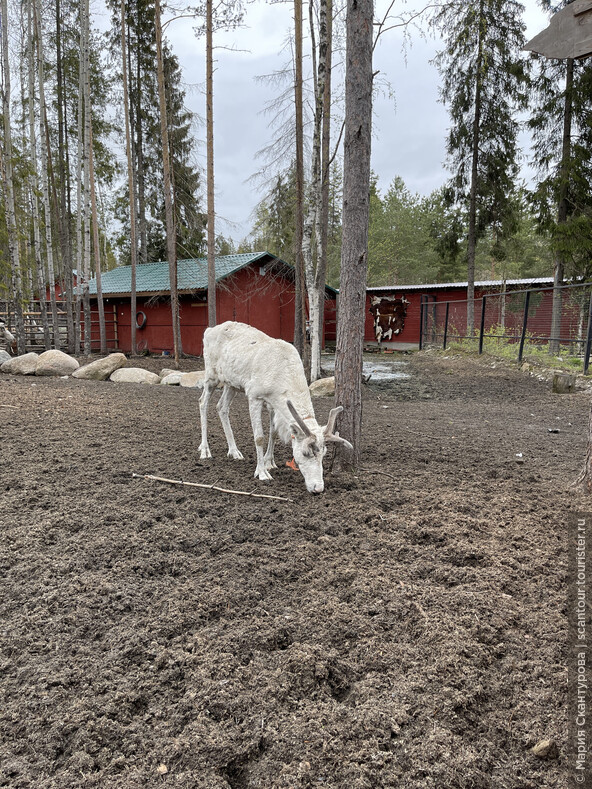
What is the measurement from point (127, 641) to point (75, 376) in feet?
37.6

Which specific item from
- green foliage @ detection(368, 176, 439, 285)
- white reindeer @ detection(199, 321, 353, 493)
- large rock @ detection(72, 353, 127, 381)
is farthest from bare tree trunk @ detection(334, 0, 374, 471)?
green foliage @ detection(368, 176, 439, 285)

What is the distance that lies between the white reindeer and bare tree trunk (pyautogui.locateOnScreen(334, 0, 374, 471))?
28 centimetres

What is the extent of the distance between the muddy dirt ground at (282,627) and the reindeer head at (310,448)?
0.53ft

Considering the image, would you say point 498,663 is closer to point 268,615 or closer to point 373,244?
point 268,615

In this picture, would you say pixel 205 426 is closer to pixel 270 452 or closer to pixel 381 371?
pixel 270 452

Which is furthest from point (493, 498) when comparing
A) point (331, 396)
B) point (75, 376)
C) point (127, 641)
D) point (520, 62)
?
point (520, 62)

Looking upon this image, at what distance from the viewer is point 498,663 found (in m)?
1.93

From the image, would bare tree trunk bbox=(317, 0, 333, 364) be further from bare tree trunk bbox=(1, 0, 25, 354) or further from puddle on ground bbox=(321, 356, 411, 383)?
bare tree trunk bbox=(1, 0, 25, 354)

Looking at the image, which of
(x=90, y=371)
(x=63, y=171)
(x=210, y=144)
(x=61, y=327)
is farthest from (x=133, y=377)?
(x=61, y=327)

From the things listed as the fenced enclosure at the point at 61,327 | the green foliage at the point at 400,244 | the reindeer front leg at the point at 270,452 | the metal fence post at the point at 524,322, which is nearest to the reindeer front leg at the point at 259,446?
the reindeer front leg at the point at 270,452

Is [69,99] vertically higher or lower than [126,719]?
higher

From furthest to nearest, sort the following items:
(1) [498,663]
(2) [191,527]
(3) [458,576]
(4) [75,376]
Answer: (4) [75,376] < (2) [191,527] < (3) [458,576] < (1) [498,663]

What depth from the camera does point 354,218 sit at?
421cm

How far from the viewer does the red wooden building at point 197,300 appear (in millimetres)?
19769
